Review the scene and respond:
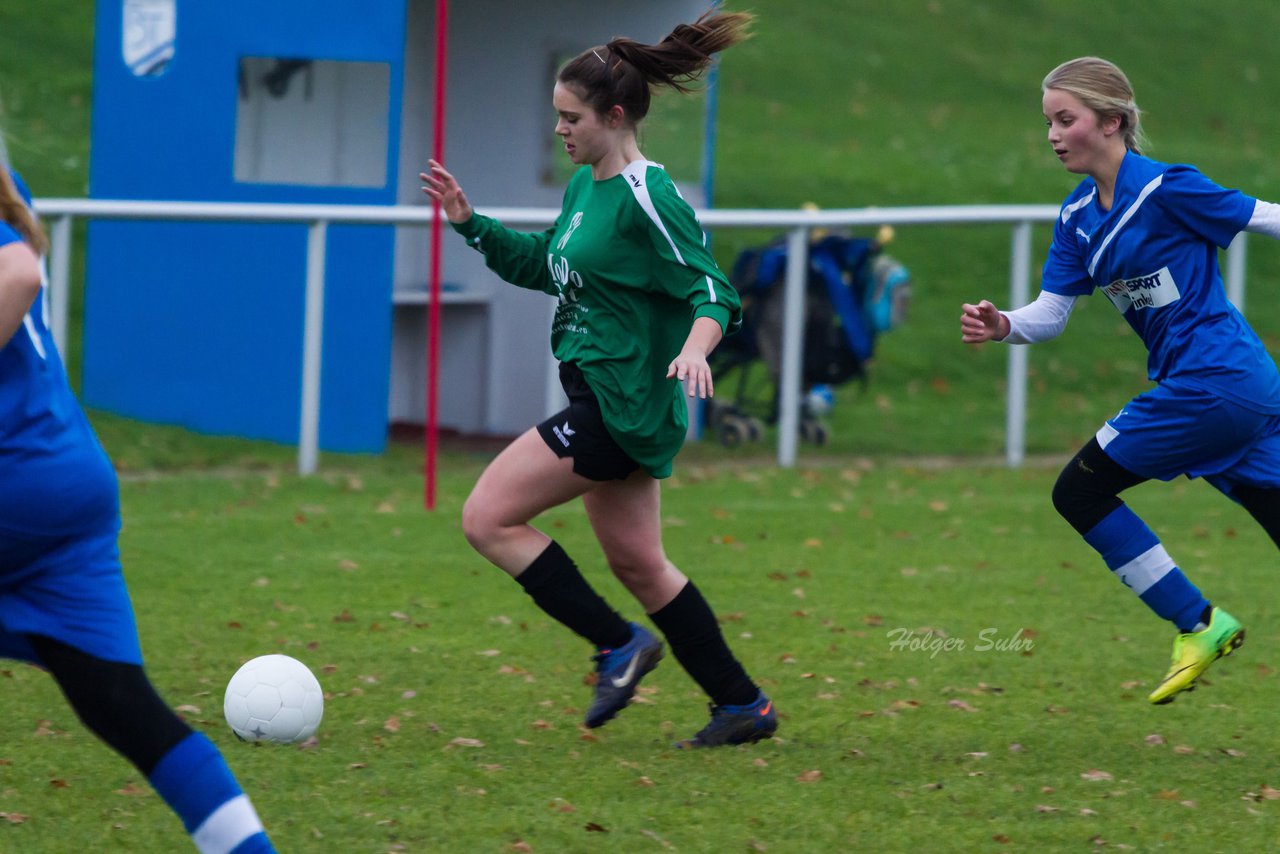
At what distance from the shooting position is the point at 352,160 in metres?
11.9

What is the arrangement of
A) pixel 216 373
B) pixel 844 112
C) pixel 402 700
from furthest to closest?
1. pixel 844 112
2. pixel 216 373
3. pixel 402 700

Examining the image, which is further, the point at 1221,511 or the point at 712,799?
the point at 1221,511

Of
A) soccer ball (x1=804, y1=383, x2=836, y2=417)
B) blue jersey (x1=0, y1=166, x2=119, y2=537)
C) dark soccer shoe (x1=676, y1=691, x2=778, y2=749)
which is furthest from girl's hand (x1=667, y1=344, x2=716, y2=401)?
soccer ball (x1=804, y1=383, x2=836, y2=417)

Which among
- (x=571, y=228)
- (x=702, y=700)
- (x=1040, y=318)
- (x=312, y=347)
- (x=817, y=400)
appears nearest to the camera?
(x=571, y=228)

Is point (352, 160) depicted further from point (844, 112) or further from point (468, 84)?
point (844, 112)

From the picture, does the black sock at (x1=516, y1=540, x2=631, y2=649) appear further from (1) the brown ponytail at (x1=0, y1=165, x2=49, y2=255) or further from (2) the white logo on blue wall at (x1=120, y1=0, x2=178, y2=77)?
(2) the white logo on blue wall at (x1=120, y1=0, x2=178, y2=77)

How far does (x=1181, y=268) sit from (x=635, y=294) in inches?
56.8

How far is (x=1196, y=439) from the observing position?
4777 millimetres

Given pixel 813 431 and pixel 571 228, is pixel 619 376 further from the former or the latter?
pixel 813 431

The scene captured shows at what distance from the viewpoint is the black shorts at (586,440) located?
15.5 feet

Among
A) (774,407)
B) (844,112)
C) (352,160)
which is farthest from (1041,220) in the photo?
(844,112)

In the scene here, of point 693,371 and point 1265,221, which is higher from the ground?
point 1265,221

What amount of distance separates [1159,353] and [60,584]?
300cm

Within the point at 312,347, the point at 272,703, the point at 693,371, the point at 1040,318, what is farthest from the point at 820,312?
the point at 693,371
